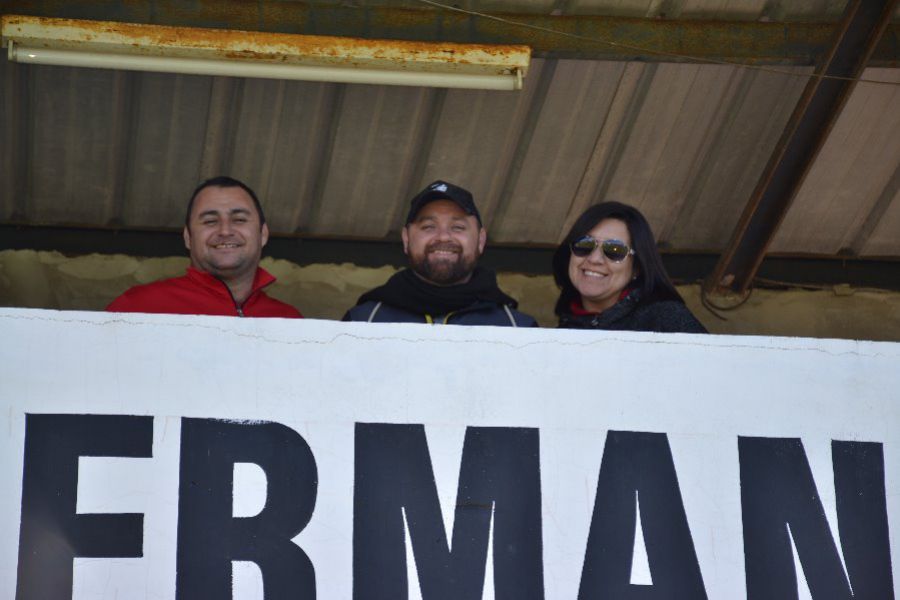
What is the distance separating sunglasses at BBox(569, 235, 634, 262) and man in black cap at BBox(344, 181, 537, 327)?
31 cm

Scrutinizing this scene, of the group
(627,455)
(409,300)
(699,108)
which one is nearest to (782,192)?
(699,108)

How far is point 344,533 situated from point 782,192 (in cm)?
259

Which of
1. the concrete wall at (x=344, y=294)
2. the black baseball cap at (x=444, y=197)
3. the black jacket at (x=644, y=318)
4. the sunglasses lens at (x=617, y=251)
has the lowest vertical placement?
the black jacket at (x=644, y=318)

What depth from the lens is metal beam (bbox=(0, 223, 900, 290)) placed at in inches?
207

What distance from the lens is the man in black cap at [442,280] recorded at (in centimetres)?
387

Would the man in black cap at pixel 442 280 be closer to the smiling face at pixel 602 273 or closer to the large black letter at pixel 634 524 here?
the smiling face at pixel 602 273

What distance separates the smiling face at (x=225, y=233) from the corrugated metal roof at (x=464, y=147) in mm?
674

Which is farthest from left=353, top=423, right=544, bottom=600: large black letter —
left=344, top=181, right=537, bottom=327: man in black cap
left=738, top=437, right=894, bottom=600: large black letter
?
left=344, top=181, right=537, bottom=327: man in black cap

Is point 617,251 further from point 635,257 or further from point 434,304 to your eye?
point 434,304

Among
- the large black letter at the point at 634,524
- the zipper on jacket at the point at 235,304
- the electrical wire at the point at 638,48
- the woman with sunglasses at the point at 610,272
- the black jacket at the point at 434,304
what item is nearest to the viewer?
the large black letter at the point at 634,524

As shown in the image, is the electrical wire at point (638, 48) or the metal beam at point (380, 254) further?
the metal beam at point (380, 254)

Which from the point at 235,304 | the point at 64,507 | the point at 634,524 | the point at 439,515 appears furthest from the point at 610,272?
the point at 64,507

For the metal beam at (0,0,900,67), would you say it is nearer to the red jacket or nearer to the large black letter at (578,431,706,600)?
the red jacket

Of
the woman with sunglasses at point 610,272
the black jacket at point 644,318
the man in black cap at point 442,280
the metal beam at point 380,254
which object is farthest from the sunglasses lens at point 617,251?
the metal beam at point 380,254
